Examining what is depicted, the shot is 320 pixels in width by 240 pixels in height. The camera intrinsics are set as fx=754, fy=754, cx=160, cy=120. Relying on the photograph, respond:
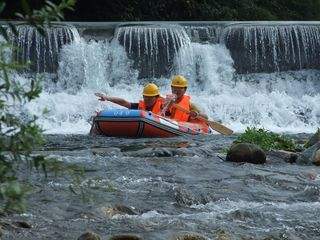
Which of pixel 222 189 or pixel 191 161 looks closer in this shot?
pixel 222 189

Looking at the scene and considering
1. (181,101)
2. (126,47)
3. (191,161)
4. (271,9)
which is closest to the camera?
(191,161)

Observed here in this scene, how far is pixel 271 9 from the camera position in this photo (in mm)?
25219

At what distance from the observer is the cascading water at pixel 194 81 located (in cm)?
1534

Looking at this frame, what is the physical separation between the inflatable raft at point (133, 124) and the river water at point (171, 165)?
22 cm

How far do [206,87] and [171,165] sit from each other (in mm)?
8600

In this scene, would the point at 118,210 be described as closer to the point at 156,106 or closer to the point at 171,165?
the point at 171,165

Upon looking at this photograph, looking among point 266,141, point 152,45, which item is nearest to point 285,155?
point 266,141

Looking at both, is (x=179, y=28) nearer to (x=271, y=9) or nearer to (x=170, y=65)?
(x=170, y=65)

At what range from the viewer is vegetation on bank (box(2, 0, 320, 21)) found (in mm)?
21672

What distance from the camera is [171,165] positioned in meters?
8.08

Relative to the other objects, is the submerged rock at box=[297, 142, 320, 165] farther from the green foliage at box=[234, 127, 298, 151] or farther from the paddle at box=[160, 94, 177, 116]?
the paddle at box=[160, 94, 177, 116]

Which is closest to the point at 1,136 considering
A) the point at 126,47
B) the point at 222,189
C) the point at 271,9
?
the point at 222,189

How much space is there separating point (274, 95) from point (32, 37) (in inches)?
212

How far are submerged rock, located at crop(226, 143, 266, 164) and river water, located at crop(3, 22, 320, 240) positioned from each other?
12cm
